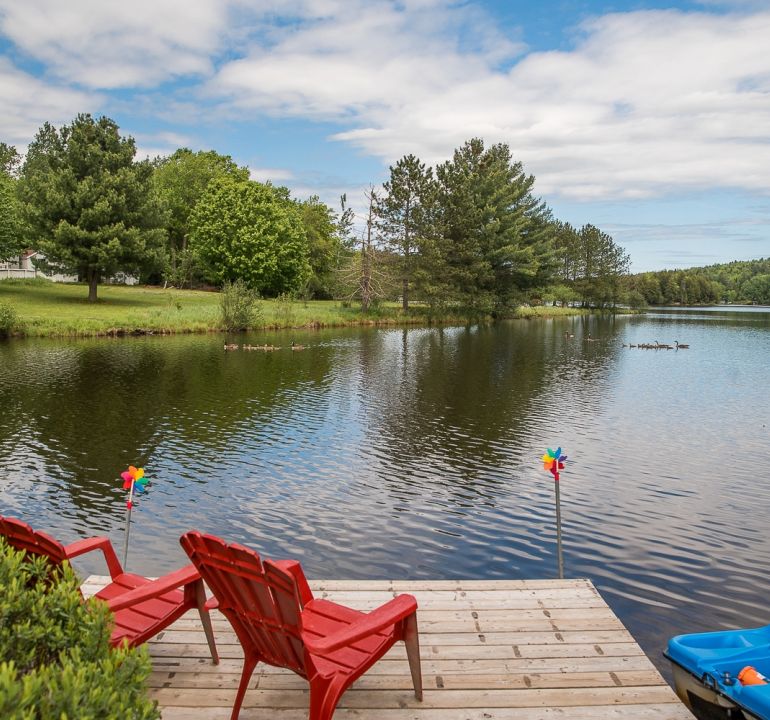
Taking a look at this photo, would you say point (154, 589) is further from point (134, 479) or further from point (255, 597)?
point (134, 479)

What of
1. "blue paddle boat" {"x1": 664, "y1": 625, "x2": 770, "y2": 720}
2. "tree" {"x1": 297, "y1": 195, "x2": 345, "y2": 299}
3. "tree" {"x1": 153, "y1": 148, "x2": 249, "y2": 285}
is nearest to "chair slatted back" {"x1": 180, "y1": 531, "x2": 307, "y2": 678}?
"blue paddle boat" {"x1": 664, "y1": 625, "x2": 770, "y2": 720}

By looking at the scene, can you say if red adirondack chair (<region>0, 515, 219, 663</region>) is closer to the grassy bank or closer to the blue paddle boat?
the blue paddle boat

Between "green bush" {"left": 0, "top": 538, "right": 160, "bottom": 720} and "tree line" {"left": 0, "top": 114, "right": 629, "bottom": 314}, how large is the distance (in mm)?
47094

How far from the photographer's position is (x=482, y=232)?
61750 mm

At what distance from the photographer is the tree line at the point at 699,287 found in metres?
146

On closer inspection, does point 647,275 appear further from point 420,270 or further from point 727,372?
point 727,372

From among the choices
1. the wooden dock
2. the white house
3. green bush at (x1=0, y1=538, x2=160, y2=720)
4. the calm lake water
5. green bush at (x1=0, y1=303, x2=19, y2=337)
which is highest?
the white house

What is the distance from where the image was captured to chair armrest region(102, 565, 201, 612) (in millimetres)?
4363

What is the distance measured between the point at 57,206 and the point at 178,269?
26448 mm

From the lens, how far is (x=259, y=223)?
61.6 meters

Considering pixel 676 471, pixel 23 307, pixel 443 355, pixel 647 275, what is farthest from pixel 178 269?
pixel 647 275

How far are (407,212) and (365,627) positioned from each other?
57.3 metres

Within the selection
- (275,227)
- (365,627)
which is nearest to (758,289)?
(275,227)

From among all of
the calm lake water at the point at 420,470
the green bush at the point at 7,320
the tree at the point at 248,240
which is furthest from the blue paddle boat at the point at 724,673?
the tree at the point at 248,240
